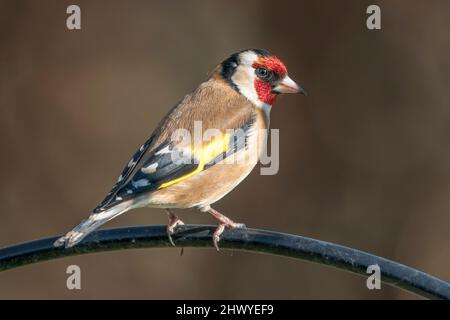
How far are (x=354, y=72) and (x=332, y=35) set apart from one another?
391mm

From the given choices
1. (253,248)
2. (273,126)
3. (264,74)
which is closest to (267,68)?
(264,74)

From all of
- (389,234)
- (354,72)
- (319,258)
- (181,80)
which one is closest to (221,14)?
(181,80)

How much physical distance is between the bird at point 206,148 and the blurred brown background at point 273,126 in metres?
2.53

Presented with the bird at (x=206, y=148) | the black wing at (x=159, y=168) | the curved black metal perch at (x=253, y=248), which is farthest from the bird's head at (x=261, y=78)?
the curved black metal perch at (x=253, y=248)

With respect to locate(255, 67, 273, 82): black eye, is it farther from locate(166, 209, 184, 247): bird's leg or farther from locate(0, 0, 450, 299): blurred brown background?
locate(0, 0, 450, 299): blurred brown background

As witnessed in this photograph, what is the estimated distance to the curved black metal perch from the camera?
11.3ft

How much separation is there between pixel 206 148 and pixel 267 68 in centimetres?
86

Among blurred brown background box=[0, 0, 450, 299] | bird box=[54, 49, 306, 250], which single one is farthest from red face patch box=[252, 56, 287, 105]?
blurred brown background box=[0, 0, 450, 299]

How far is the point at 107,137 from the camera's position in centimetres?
823

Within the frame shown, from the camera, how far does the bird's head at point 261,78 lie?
5328 mm

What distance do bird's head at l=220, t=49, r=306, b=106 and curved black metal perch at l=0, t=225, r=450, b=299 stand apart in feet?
4.68

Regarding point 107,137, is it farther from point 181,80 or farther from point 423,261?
point 423,261

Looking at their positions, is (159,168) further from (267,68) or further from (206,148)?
(267,68)

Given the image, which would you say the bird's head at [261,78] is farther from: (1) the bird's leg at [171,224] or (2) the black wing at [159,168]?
(1) the bird's leg at [171,224]
